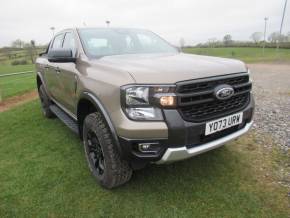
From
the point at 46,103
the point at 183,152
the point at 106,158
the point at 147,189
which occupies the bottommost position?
the point at 147,189

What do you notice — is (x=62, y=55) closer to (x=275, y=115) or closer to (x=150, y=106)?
(x=150, y=106)

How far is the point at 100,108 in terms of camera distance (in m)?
2.52

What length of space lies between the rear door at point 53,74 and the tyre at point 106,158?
5.24ft

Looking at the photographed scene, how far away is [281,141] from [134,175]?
92.2 inches

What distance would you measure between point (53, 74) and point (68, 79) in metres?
0.96

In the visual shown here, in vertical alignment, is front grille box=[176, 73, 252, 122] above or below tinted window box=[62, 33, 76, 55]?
below

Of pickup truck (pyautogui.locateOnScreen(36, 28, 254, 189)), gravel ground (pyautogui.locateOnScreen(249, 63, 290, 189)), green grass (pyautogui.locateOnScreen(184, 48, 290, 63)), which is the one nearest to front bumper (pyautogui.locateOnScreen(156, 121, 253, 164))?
pickup truck (pyautogui.locateOnScreen(36, 28, 254, 189))

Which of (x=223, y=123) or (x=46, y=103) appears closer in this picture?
(x=223, y=123)

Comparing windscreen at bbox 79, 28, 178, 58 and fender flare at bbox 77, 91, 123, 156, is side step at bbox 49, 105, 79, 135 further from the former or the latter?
windscreen at bbox 79, 28, 178, 58

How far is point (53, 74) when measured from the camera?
432 cm

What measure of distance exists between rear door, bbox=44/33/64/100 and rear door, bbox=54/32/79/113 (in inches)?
7.7

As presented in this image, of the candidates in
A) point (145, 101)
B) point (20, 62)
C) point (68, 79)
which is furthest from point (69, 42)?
point (20, 62)

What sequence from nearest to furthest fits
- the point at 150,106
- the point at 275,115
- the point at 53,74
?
the point at 150,106, the point at 53,74, the point at 275,115

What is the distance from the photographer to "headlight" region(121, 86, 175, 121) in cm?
217
